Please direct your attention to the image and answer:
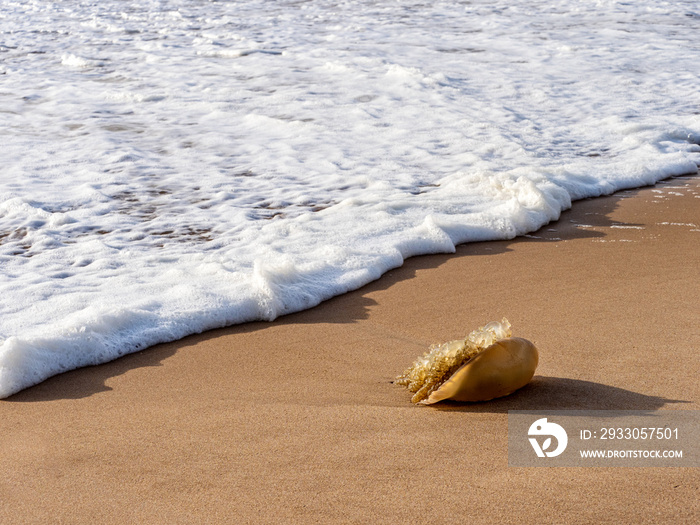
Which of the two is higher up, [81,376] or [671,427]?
[671,427]

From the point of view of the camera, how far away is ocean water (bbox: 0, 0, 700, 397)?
3518 millimetres

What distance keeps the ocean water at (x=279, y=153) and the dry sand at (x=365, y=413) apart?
0.35 meters

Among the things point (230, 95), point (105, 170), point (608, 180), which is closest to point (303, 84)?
point (230, 95)

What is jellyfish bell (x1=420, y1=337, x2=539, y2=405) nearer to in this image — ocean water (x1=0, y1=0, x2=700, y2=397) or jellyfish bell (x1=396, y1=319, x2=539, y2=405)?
jellyfish bell (x1=396, y1=319, x2=539, y2=405)

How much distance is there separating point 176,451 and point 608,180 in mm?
4404

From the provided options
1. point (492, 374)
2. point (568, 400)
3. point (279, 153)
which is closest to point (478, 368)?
point (492, 374)

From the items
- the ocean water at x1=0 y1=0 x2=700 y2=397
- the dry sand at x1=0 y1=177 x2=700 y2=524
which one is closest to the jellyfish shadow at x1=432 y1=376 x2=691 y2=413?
the dry sand at x1=0 y1=177 x2=700 y2=524

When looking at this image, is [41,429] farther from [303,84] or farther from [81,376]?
[303,84]

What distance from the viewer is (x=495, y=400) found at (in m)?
2.25

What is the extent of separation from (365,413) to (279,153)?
14.7ft

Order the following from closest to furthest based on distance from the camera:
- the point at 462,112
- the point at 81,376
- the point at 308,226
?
the point at 81,376 → the point at 308,226 → the point at 462,112

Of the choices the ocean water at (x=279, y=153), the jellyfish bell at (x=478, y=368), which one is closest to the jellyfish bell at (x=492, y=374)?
the jellyfish bell at (x=478, y=368)

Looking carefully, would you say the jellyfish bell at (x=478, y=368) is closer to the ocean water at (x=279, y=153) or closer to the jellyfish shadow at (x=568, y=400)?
the jellyfish shadow at (x=568, y=400)

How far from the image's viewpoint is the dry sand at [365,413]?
177 centimetres
